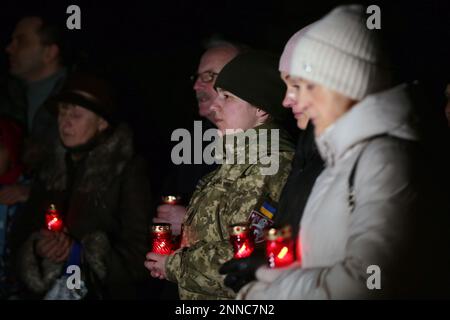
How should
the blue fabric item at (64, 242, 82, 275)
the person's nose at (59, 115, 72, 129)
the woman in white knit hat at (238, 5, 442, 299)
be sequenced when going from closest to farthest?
1. the woman in white knit hat at (238, 5, 442, 299)
2. the blue fabric item at (64, 242, 82, 275)
3. the person's nose at (59, 115, 72, 129)

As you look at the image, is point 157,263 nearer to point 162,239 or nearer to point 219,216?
point 162,239

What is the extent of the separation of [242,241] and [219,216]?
0.50 m

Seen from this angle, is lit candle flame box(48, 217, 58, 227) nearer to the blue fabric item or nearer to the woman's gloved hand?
the blue fabric item

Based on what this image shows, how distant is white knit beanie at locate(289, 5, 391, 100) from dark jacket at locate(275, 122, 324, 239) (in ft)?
1.92

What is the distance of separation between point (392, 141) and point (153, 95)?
420 cm

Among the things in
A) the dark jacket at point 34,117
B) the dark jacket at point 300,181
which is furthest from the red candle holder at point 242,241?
the dark jacket at point 34,117

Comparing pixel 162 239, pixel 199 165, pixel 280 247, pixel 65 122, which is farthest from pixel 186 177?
pixel 280 247

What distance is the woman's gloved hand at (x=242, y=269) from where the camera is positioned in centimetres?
316

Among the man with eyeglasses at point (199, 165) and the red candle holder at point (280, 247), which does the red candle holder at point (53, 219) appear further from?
the red candle holder at point (280, 247)

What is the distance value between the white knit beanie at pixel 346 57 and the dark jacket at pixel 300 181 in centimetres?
58

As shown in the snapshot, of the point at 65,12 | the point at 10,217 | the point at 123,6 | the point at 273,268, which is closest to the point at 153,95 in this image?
the point at 123,6

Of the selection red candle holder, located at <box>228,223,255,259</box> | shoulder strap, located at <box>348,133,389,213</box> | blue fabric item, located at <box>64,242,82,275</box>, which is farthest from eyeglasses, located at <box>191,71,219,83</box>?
shoulder strap, located at <box>348,133,389,213</box>

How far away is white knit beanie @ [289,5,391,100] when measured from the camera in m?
2.73

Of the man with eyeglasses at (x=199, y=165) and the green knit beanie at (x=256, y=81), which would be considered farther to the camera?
the man with eyeglasses at (x=199, y=165)
